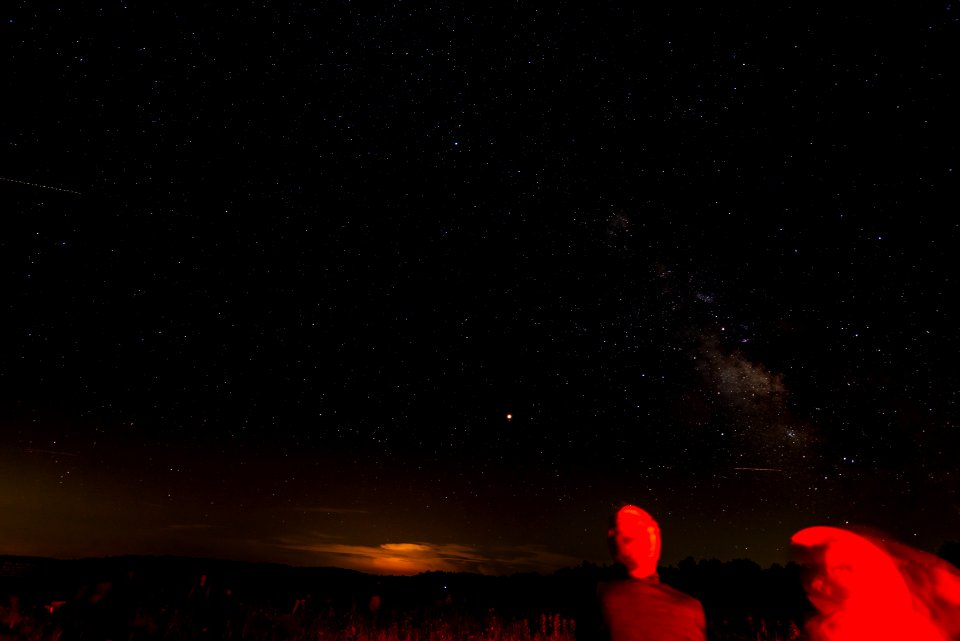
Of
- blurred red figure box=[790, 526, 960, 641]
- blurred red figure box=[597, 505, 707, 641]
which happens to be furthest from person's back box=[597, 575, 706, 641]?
blurred red figure box=[790, 526, 960, 641]

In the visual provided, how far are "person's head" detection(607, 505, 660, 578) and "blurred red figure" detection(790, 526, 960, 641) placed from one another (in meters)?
0.84

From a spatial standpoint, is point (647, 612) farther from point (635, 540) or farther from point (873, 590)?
point (873, 590)

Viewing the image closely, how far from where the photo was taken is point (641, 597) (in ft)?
7.30

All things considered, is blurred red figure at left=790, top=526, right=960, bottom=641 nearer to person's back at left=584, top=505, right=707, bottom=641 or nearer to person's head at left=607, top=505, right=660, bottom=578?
person's back at left=584, top=505, right=707, bottom=641

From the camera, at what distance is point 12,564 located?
23.1 metres

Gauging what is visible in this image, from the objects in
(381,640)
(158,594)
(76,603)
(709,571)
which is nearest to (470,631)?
(381,640)

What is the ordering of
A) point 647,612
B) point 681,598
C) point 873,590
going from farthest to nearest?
point 873,590, point 681,598, point 647,612

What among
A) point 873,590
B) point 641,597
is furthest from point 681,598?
point 873,590

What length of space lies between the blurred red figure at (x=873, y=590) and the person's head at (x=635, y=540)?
0.84m

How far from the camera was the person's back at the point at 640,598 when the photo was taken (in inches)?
84.0

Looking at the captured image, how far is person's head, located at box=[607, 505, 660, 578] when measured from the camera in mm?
2396

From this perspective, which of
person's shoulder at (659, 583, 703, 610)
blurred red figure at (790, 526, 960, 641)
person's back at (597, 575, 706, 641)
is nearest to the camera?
person's back at (597, 575, 706, 641)

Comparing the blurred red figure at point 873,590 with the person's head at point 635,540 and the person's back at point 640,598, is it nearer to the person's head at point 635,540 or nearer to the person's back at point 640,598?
the person's back at point 640,598

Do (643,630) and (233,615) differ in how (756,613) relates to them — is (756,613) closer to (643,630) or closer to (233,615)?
(233,615)
